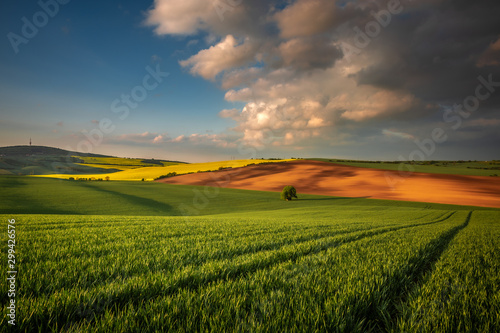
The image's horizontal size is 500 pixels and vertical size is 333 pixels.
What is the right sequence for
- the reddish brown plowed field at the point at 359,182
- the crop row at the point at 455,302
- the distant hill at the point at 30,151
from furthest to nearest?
the distant hill at the point at 30,151, the reddish brown plowed field at the point at 359,182, the crop row at the point at 455,302

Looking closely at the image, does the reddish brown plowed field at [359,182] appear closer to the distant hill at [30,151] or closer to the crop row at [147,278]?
the crop row at [147,278]

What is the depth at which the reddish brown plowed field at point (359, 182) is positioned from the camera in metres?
46.8

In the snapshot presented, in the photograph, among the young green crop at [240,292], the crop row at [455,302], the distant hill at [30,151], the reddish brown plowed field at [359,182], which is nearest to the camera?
the young green crop at [240,292]

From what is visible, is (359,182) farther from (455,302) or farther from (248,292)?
(248,292)

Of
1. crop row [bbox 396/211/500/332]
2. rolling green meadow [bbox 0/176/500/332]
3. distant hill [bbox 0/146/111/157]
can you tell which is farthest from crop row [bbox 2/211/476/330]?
distant hill [bbox 0/146/111/157]

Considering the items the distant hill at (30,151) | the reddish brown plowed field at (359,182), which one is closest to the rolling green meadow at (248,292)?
the reddish brown plowed field at (359,182)

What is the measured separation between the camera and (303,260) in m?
5.09

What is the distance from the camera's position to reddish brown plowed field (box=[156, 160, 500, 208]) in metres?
46.8

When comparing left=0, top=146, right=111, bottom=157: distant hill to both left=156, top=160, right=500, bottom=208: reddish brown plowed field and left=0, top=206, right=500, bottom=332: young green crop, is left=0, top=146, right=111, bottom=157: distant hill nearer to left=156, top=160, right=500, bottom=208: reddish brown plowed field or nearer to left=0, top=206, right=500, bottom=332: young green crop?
left=156, top=160, right=500, bottom=208: reddish brown plowed field

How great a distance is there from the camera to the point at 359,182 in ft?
202

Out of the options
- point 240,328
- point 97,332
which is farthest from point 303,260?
point 97,332

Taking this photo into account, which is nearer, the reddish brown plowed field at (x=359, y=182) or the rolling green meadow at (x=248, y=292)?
the rolling green meadow at (x=248, y=292)

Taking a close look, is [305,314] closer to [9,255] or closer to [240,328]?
[240,328]

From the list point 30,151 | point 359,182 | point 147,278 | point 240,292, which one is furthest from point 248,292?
point 30,151
